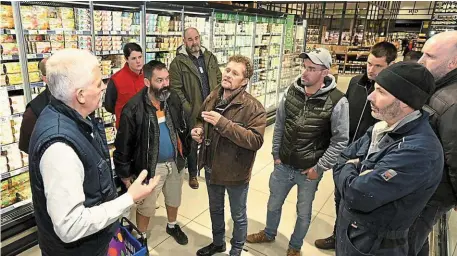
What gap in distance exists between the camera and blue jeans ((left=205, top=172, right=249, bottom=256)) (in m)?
2.29

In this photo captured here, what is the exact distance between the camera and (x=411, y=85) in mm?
1315

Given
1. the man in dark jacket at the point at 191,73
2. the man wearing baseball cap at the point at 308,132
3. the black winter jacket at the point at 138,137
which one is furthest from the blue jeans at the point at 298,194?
the man in dark jacket at the point at 191,73

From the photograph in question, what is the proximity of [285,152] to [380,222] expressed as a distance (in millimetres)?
1011

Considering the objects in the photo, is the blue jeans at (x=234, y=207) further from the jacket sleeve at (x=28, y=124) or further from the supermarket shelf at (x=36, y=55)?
the supermarket shelf at (x=36, y=55)

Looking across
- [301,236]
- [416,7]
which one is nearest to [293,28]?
[301,236]

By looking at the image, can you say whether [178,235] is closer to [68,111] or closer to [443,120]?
[68,111]

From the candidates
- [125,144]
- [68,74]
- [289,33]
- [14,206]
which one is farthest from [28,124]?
[289,33]

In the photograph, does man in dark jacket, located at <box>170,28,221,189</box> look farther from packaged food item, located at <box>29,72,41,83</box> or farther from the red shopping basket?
the red shopping basket

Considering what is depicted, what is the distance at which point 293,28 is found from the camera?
708 cm

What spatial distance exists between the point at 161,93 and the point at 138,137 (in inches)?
15.3

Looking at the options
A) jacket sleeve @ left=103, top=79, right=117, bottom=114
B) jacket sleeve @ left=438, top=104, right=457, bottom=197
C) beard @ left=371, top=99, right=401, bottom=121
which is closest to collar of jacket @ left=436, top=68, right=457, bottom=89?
jacket sleeve @ left=438, top=104, right=457, bottom=197

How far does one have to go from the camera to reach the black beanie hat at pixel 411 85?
132 centimetres

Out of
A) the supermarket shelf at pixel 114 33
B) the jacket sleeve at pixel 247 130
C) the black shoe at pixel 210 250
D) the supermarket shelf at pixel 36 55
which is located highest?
the supermarket shelf at pixel 114 33

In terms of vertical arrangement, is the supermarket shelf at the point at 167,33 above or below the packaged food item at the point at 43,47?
above
